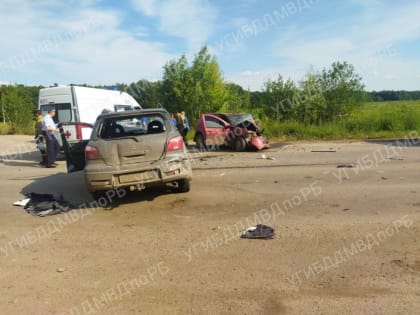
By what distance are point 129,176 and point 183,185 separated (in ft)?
4.18

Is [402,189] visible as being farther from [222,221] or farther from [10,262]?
[10,262]

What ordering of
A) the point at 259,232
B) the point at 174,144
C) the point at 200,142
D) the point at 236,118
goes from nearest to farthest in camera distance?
the point at 259,232 < the point at 174,144 < the point at 236,118 < the point at 200,142

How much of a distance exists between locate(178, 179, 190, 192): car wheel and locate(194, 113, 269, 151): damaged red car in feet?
23.9

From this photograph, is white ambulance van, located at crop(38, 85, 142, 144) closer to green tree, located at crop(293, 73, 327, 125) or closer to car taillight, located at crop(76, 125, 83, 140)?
car taillight, located at crop(76, 125, 83, 140)

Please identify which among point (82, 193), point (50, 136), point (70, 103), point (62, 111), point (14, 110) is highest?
point (14, 110)

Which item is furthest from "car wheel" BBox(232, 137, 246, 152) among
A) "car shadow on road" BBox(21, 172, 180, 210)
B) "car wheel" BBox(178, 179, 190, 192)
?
"car wheel" BBox(178, 179, 190, 192)

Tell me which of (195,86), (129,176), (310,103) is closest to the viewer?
(129,176)

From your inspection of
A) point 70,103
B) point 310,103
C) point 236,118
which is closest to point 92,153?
point 70,103

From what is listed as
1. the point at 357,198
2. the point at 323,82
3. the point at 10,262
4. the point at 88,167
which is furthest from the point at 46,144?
the point at 323,82

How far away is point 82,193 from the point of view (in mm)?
7863

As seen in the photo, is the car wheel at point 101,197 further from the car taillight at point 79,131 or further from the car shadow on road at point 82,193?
the car taillight at point 79,131

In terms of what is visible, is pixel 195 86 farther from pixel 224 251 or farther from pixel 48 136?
pixel 224 251

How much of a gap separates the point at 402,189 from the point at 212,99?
22.2m

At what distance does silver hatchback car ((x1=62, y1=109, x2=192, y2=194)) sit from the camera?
6238 mm
